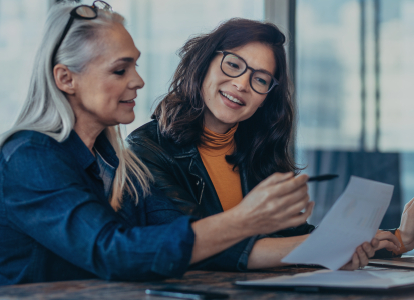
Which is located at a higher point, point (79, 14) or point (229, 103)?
point (79, 14)

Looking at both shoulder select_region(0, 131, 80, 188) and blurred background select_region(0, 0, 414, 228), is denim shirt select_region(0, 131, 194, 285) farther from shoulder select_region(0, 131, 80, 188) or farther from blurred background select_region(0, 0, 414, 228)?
blurred background select_region(0, 0, 414, 228)

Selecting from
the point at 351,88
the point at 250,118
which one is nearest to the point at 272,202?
the point at 250,118

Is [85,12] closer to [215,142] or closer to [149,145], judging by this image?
[149,145]

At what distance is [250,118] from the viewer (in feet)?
6.39

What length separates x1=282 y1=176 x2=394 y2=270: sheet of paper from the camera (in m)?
0.96

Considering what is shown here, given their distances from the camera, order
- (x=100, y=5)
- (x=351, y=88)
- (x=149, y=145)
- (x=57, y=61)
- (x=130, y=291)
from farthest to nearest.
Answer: (x=351, y=88) < (x=149, y=145) < (x=100, y=5) < (x=57, y=61) < (x=130, y=291)

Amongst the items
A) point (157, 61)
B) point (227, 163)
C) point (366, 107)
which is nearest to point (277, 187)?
point (227, 163)

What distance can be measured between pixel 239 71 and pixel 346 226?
84 centimetres

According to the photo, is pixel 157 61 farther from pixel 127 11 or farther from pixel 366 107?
pixel 366 107

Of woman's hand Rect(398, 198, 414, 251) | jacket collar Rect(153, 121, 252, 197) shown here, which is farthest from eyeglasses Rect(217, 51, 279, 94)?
woman's hand Rect(398, 198, 414, 251)

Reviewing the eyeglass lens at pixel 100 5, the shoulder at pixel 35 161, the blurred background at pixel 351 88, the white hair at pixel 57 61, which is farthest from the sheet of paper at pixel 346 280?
the blurred background at pixel 351 88

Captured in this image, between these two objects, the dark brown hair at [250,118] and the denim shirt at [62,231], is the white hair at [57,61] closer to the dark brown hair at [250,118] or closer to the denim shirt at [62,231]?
the denim shirt at [62,231]

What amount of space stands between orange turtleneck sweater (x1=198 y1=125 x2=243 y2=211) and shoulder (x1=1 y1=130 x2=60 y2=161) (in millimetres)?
785

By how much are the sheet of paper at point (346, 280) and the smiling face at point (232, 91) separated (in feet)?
2.52
